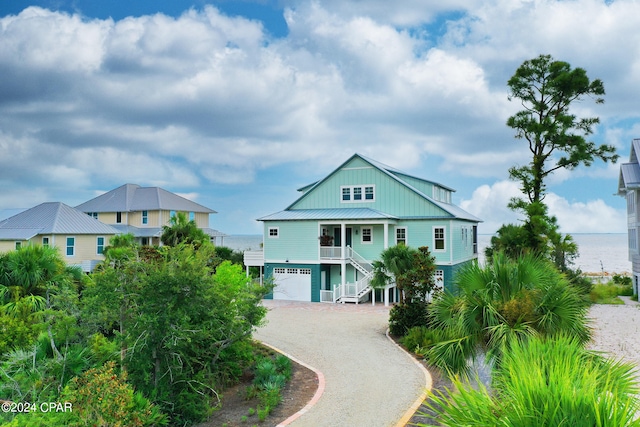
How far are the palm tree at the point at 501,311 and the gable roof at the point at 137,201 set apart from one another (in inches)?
→ 1665

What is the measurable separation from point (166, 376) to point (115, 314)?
1.63m

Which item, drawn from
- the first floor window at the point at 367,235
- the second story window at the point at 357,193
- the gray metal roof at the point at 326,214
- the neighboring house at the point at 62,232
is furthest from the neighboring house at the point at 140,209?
the first floor window at the point at 367,235

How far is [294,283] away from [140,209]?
24.2 metres

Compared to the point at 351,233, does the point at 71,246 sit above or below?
below

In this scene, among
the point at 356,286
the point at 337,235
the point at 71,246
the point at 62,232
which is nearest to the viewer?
the point at 356,286

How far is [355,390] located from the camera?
11.2m

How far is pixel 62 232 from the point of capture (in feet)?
126

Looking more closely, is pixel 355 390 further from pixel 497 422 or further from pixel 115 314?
pixel 497 422

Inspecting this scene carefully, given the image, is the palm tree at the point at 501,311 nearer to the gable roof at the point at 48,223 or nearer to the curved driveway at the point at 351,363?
the curved driveway at the point at 351,363

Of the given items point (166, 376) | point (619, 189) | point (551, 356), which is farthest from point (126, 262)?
point (619, 189)

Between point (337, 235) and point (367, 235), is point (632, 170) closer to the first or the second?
point (367, 235)

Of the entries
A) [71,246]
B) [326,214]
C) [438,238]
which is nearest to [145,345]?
[326,214]

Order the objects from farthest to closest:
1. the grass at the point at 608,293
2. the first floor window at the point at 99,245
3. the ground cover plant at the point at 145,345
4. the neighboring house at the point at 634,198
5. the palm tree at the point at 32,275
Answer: the first floor window at the point at 99,245, the grass at the point at 608,293, the neighboring house at the point at 634,198, the palm tree at the point at 32,275, the ground cover plant at the point at 145,345

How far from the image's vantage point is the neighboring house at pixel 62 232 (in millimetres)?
37812
